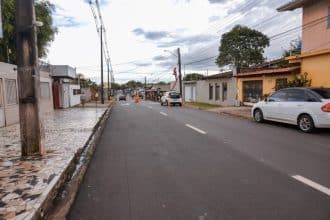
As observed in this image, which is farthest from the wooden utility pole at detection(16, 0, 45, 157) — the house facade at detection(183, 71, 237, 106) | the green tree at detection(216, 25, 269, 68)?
the green tree at detection(216, 25, 269, 68)

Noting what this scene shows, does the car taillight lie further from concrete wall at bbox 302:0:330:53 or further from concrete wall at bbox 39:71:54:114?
concrete wall at bbox 39:71:54:114

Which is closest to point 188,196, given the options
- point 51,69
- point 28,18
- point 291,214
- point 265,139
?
point 291,214

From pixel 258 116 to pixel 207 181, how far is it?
10.4m

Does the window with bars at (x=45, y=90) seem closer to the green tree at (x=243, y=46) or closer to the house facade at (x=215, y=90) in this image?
the house facade at (x=215, y=90)

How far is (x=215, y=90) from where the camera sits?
36.4 meters

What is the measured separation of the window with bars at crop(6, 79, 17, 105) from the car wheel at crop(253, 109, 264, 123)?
1167 cm

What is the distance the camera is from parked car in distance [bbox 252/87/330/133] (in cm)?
1126

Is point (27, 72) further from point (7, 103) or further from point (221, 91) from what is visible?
point (221, 91)

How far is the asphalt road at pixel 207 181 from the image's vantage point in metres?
4.32

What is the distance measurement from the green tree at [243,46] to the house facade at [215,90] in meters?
11.1

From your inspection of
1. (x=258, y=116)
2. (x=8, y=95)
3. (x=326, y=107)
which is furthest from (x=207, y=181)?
(x=8, y=95)

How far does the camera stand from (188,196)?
4895 millimetres

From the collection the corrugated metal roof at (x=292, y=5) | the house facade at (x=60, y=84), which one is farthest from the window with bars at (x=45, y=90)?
the corrugated metal roof at (x=292, y=5)

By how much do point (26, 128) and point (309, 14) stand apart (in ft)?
57.1
